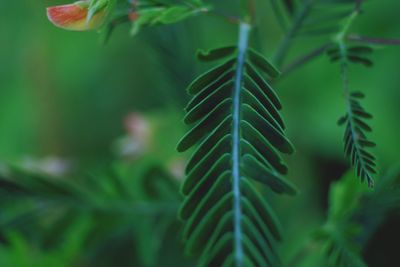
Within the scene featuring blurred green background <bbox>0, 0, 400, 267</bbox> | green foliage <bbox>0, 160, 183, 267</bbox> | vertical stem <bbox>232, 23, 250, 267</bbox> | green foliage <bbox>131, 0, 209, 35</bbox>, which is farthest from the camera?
blurred green background <bbox>0, 0, 400, 267</bbox>

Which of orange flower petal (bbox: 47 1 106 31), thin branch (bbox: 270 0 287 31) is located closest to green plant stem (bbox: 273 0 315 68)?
thin branch (bbox: 270 0 287 31)

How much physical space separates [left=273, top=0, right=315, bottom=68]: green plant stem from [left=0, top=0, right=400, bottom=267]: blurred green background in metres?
0.73

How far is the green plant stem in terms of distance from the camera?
2.07 ft

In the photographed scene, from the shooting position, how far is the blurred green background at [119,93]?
1.66 m

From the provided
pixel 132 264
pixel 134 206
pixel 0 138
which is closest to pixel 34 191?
pixel 134 206

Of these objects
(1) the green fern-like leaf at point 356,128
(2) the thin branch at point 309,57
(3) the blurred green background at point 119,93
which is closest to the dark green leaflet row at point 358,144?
(1) the green fern-like leaf at point 356,128

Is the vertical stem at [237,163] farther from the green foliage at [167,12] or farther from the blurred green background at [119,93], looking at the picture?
the blurred green background at [119,93]

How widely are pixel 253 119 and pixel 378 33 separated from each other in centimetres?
140

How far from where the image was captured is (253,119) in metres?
0.47

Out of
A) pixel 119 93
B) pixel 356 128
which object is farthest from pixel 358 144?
pixel 119 93

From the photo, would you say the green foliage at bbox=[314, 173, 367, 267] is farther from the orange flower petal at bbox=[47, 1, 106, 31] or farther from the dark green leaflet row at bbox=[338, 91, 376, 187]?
A: the orange flower petal at bbox=[47, 1, 106, 31]

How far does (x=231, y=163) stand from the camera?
46 centimetres

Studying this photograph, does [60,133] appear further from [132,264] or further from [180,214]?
[180,214]

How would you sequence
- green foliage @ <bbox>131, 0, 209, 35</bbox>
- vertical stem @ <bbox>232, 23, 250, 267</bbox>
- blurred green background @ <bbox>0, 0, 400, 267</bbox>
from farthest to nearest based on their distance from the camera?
blurred green background @ <bbox>0, 0, 400, 267</bbox>
green foliage @ <bbox>131, 0, 209, 35</bbox>
vertical stem @ <bbox>232, 23, 250, 267</bbox>
